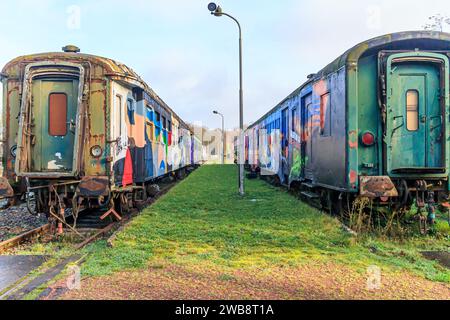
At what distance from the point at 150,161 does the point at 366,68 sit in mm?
6113

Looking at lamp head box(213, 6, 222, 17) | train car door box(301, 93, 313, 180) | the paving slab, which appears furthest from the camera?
lamp head box(213, 6, 222, 17)

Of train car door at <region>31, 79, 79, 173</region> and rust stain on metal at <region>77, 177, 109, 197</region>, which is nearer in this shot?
rust stain on metal at <region>77, 177, 109, 197</region>

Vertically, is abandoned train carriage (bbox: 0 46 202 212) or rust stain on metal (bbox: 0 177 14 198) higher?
abandoned train carriage (bbox: 0 46 202 212)

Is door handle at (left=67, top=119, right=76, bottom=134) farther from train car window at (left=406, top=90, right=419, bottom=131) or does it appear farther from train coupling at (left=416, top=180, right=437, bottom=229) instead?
train coupling at (left=416, top=180, right=437, bottom=229)

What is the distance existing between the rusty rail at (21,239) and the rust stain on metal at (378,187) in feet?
18.5

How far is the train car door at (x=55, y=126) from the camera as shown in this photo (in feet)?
24.4

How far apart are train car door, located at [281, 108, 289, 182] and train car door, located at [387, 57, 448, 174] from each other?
5.78 meters

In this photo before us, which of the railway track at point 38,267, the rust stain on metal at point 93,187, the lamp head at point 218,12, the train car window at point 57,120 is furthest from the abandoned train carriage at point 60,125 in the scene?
the lamp head at point 218,12

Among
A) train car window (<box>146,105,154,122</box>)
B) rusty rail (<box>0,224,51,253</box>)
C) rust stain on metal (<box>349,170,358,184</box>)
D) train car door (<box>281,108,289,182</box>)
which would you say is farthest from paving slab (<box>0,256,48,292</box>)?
train car door (<box>281,108,289,182</box>)

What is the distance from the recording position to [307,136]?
968 cm

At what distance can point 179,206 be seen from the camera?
32.2 feet

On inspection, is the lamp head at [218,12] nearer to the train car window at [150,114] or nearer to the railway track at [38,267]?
the train car window at [150,114]

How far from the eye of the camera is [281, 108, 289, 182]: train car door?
12771mm
